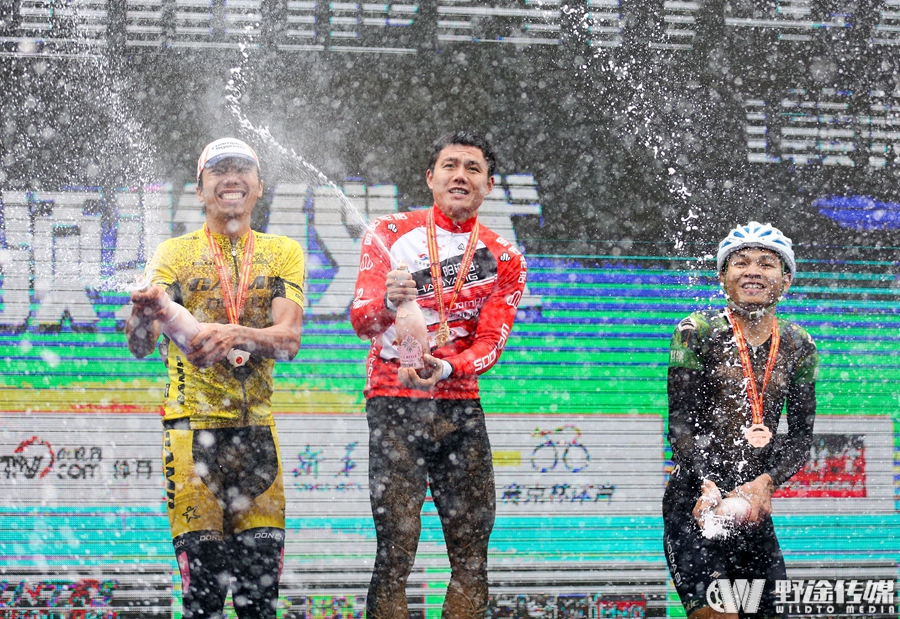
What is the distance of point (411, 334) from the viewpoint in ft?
13.3

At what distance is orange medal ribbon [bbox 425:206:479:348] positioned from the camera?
14.4 ft

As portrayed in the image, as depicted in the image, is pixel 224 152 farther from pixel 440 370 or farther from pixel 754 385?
pixel 754 385

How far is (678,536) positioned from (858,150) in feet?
10.9

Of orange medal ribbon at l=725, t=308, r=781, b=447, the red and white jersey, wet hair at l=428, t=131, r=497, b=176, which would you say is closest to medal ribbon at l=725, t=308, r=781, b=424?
orange medal ribbon at l=725, t=308, r=781, b=447

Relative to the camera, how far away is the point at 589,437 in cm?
607

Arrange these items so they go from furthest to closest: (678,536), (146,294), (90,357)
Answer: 1. (90,357)
2. (678,536)
3. (146,294)

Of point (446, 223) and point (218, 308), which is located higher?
point (446, 223)

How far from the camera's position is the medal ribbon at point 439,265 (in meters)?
4.42

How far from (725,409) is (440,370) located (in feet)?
4.29

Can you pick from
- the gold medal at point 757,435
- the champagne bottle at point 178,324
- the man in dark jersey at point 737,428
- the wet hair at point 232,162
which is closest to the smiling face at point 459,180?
the wet hair at point 232,162

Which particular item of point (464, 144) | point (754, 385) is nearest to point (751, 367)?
point (754, 385)

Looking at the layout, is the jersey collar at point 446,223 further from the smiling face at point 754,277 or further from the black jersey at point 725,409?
the smiling face at point 754,277

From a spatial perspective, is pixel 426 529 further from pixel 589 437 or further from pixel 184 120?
pixel 184 120

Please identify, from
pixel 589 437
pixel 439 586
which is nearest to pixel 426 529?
pixel 439 586
